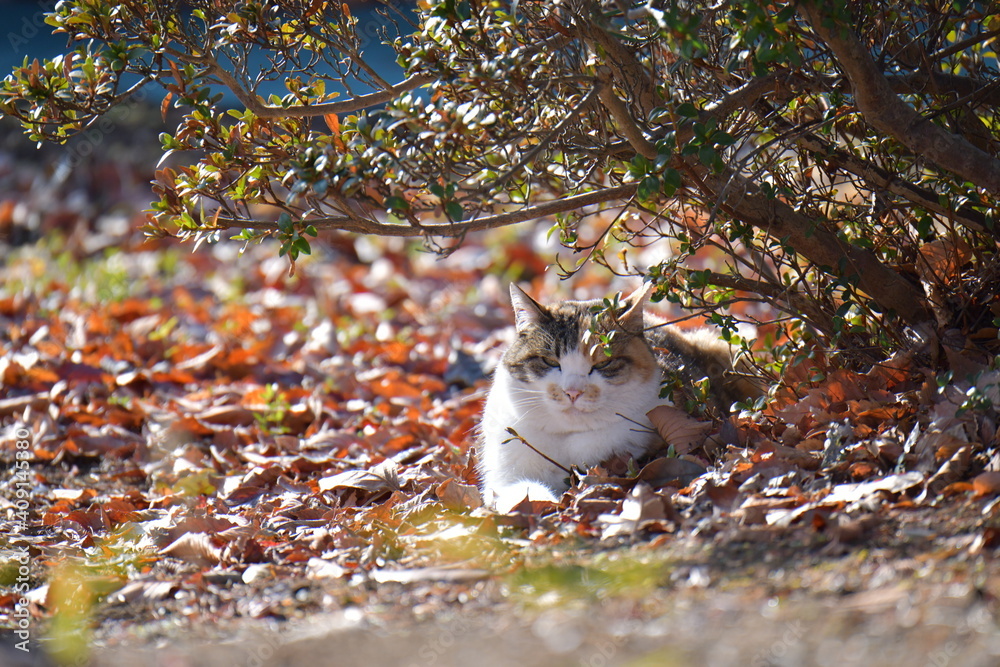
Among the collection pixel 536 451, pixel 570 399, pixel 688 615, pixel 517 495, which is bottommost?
pixel 688 615

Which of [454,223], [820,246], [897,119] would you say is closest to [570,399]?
[454,223]

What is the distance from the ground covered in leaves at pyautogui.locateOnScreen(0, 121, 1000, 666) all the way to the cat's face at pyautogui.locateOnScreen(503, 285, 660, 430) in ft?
0.88

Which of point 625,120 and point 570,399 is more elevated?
point 625,120

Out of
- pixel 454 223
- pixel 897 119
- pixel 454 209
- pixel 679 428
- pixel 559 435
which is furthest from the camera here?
pixel 559 435

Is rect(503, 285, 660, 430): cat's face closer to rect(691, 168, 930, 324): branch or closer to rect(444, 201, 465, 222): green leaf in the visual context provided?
rect(691, 168, 930, 324): branch

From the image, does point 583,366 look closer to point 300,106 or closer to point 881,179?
point 881,179

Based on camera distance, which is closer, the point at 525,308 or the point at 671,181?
the point at 671,181

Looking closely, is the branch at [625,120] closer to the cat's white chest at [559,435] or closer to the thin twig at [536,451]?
the cat's white chest at [559,435]

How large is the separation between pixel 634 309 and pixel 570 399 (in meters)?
0.47

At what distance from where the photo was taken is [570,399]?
3.54 metres

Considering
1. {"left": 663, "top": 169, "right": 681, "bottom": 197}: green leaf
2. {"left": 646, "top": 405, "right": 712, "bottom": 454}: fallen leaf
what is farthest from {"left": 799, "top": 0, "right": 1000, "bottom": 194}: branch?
{"left": 646, "top": 405, "right": 712, "bottom": 454}: fallen leaf

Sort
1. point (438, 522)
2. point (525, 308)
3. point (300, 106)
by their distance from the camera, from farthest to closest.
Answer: point (525, 308) < point (438, 522) < point (300, 106)

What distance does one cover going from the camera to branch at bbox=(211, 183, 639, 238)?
3.00 m

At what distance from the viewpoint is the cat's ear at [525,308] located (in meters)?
3.89
